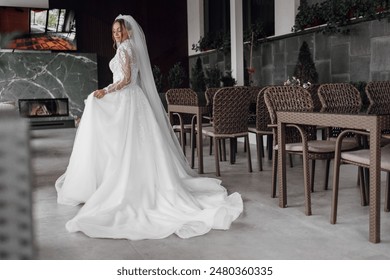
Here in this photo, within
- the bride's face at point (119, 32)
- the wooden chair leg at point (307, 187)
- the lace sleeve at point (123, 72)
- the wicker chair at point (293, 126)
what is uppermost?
the bride's face at point (119, 32)

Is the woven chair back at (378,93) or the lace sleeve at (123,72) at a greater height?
the lace sleeve at (123,72)

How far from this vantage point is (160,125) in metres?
3.61

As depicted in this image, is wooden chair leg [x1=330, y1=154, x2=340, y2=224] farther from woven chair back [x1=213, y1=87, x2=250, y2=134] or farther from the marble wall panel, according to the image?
the marble wall panel

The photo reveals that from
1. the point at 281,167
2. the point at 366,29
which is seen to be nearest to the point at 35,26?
the point at 366,29

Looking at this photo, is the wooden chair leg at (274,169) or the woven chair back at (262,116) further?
the woven chair back at (262,116)

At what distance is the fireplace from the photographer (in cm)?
1063

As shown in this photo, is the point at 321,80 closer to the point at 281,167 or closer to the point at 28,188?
the point at 281,167

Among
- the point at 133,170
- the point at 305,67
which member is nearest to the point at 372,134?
the point at 133,170

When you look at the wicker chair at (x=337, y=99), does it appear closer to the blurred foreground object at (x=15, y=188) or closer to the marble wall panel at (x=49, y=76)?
the blurred foreground object at (x=15, y=188)

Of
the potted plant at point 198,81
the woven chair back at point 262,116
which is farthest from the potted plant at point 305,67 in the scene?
the potted plant at point 198,81

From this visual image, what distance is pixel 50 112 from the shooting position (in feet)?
35.4

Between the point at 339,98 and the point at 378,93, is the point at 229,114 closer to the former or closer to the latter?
the point at 339,98

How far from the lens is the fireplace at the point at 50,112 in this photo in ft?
34.9
